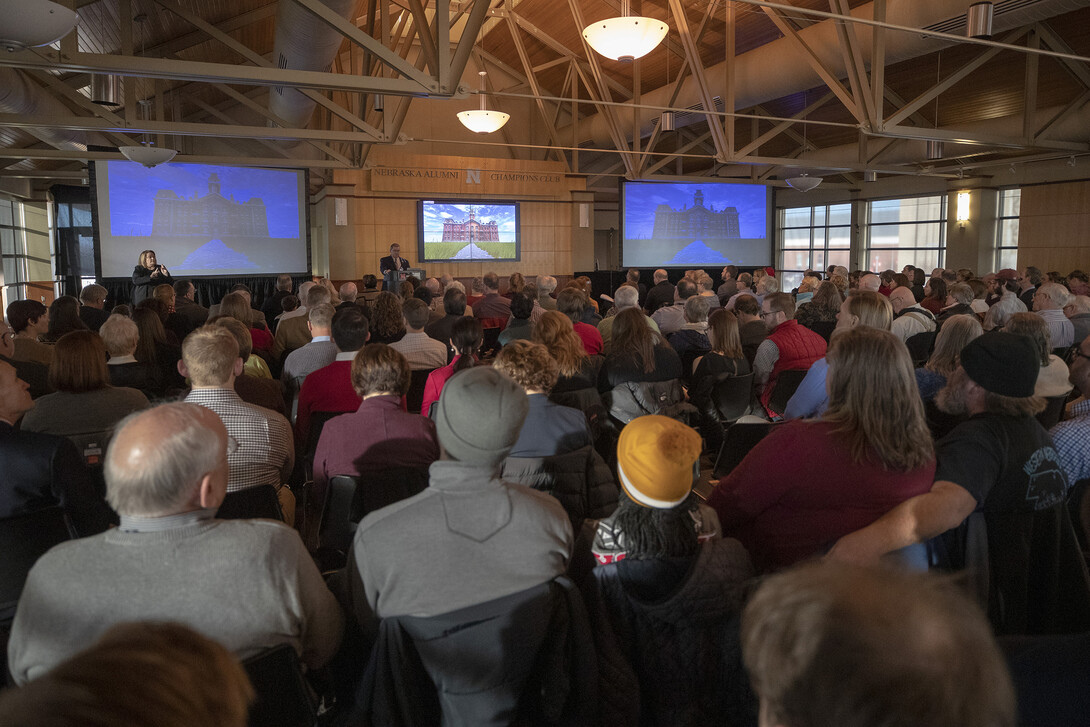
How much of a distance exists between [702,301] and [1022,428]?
3732 millimetres

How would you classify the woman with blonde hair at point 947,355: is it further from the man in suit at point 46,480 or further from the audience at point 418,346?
the man in suit at point 46,480

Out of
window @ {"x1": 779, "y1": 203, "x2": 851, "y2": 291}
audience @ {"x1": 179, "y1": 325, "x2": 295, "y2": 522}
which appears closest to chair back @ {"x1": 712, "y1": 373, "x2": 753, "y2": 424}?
audience @ {"x1": 179, "y1": 325, "x2": 295, "y2": 522}

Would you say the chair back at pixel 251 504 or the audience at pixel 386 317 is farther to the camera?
the audience at pixel 386 317

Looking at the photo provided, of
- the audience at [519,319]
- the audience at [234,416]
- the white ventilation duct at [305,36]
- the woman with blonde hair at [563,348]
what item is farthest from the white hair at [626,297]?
the audience at [234,416]

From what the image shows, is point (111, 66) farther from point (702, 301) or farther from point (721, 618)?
point (721, 618)

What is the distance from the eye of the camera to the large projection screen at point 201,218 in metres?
11.9

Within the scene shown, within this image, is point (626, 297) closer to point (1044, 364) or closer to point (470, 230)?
point (1044, 364)

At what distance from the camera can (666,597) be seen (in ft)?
5.49

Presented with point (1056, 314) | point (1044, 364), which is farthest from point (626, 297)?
point (1056, 314)

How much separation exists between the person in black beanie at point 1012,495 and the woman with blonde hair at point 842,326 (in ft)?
4.26

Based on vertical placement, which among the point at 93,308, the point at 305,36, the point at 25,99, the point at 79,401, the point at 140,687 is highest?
the point at 305,36

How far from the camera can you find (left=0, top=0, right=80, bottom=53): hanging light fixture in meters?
Result: 4.00

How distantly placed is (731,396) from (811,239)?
16.5 meters

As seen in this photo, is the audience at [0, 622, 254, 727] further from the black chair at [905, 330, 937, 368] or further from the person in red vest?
the black chair at [905, 330, 937, 368]
